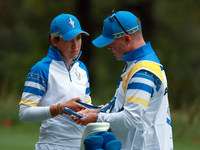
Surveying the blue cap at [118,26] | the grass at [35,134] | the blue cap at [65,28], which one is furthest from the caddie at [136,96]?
the grass at [35,134]

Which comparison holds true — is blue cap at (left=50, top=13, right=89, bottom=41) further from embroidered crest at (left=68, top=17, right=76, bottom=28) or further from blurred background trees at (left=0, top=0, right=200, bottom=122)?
blurred background trees at (left=0, top=0, right=200, bottom=122)

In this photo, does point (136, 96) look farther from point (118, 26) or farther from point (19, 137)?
point (19, 137)

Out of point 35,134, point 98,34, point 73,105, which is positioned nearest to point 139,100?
point 73,105

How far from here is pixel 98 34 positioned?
8.38 meters

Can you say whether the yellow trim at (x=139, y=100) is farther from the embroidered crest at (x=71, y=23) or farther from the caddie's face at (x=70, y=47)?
the embroidered crest at (x=71, y=23)

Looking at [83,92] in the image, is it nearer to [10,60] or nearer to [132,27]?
[132,27]

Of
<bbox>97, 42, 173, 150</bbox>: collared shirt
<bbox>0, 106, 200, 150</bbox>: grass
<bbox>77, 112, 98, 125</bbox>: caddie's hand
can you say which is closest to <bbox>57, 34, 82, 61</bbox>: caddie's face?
<bbox>97, 42, 173, 150</bbox>: collared shirt

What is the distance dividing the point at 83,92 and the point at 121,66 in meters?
6.37

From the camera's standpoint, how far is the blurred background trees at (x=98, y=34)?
26.1 ft

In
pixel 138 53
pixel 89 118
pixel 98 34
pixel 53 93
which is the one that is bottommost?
pixel 89 118

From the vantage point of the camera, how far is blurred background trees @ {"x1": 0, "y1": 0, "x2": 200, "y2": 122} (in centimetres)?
795

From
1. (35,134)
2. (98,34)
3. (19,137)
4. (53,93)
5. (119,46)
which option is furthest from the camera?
(98,34)

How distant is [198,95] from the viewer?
7641mm

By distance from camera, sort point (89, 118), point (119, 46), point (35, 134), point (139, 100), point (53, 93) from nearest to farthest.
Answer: point (139, 100)
point (89, 118)
point (119, 46)
point (53, 93)
point (35, 134)
